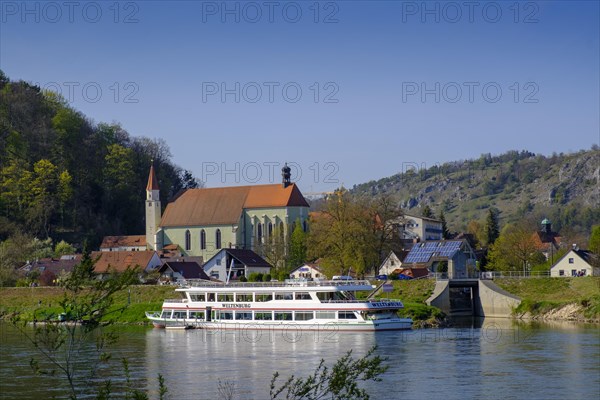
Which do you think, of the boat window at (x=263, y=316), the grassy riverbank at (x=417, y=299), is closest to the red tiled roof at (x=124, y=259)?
the grassy riverbank at (x=417, y=299)

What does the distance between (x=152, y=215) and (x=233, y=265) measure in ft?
87.2

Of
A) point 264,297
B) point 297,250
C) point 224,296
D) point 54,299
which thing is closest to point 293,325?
point 264,297

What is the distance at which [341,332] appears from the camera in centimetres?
5969

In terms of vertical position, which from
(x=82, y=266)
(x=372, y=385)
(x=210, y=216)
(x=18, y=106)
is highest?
(x=18, y=106)

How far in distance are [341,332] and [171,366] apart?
18926 millimetres

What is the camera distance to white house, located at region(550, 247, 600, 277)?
255 feet

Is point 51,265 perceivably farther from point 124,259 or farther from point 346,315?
point 346,315

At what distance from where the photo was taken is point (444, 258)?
83.8m

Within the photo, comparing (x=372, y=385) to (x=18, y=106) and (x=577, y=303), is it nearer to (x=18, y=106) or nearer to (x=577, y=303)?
(x=577, y=303)

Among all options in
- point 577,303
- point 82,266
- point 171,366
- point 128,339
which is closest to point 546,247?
point 577,303

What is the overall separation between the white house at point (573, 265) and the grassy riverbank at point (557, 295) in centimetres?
747

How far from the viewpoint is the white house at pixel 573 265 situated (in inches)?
3064

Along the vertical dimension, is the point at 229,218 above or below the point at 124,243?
above

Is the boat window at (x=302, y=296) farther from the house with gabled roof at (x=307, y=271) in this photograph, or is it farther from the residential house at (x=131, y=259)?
the residential house at (x=131, y=259)
